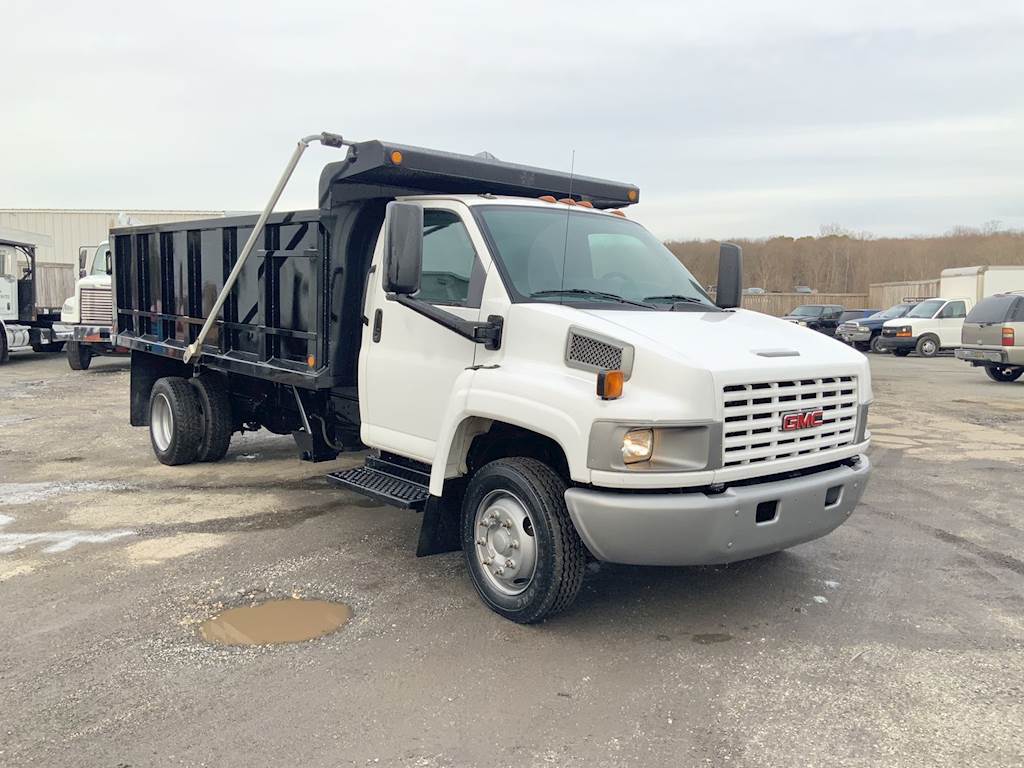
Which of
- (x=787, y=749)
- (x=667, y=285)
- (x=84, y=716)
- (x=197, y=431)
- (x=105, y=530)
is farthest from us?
(x=197, y=431)

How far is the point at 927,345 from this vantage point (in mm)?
26188

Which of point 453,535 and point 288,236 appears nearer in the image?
point 453,535

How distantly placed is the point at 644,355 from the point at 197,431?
5572 mm

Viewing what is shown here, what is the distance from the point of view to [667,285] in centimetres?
542

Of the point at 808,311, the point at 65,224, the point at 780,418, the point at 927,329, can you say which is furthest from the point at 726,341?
the point at 65,224

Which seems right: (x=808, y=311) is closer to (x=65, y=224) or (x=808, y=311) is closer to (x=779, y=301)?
(x=779, y=301)

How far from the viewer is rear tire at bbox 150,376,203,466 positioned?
26.8 ft

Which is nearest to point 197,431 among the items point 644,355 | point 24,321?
point 644,355

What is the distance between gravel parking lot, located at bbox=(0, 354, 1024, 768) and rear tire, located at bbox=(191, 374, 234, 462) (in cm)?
111

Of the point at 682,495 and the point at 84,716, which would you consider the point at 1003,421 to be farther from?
the point at 84,716

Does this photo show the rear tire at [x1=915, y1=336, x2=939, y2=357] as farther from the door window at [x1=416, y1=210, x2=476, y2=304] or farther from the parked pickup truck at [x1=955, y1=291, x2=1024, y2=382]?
the door window at [x1=416, y1=210, x2=476, y2=304]

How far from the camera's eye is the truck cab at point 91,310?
57.0 ft

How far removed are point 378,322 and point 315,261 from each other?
0.80 meters

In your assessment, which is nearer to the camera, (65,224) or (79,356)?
(79,356)
